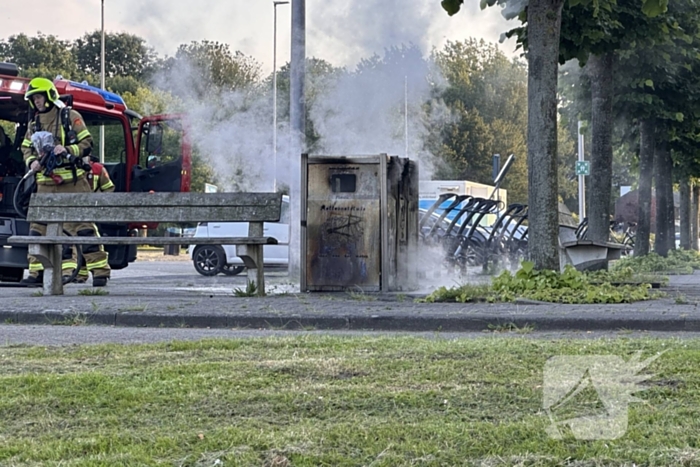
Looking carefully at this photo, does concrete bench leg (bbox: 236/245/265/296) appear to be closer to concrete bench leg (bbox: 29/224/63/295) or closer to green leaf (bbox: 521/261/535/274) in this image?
concrete bench leg (bbox: 29/224/63/295)

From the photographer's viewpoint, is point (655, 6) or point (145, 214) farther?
point (145, 214)

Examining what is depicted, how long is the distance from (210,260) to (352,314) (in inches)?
447

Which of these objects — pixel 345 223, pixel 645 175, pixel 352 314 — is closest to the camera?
pixel 352 314

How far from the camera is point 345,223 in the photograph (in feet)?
37.6

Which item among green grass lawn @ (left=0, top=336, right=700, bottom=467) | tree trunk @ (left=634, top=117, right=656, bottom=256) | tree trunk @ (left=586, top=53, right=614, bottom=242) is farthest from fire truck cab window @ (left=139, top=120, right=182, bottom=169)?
tree trunk @ (left=634, top=117, right=656, bottom=256)

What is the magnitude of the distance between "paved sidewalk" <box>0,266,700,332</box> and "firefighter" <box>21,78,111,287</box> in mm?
2310

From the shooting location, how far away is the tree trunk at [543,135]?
35.0 ft

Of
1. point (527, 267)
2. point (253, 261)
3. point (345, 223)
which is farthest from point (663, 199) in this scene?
point (253, 261)

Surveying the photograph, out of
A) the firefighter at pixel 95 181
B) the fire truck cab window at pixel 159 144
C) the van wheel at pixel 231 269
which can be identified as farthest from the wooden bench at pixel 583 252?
the van wheel at pixel 231 269

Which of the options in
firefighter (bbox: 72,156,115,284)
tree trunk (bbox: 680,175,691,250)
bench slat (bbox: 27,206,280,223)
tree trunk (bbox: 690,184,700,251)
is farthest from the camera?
tree trunk (bbox: 690,184,700,251)

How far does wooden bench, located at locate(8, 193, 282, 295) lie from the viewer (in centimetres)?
1034

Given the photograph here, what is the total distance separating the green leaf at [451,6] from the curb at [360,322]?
2992 millimetres

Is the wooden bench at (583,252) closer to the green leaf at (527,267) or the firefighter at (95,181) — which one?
the green leaf at (527,267)

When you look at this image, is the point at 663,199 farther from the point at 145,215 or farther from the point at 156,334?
the point at 156,334
